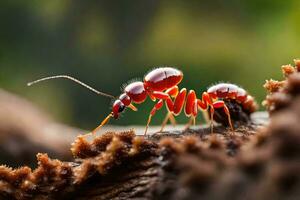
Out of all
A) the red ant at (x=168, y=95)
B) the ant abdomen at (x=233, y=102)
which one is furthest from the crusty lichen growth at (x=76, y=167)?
the ant abdomen at (x=233, y=102)

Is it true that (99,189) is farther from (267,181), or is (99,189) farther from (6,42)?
(6,42)

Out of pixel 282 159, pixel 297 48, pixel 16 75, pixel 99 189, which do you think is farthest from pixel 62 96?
pixel 282 159

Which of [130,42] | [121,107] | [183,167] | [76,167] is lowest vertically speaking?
[183,167]

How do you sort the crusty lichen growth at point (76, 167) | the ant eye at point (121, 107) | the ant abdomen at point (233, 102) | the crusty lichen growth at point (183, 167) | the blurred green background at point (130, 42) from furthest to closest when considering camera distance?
the blurred green background at point (130, 42)
the ant eye at point (121, 107)
the ant abdomen at point (233, 102)
the crusty lichen growth at point (76, 167)
the crusty lichen growth at point (183, 167)

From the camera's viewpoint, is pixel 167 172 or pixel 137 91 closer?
pixel 167 172

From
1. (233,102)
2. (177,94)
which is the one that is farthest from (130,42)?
(233,102)

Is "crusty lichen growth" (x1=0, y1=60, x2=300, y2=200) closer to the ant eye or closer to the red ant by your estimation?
the red ant

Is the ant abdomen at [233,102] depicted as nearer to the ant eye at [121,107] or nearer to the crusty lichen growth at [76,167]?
the ant eye at [121,107]

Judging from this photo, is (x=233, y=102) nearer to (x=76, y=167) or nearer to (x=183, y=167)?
(x=76, y=167)
